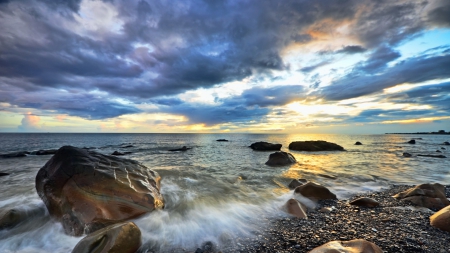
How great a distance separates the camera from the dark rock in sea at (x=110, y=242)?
3957mm

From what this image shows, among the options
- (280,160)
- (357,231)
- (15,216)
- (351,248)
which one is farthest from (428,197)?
(15,216)

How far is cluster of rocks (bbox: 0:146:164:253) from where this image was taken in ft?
18.4

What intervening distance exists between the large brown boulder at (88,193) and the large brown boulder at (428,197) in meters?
9.84

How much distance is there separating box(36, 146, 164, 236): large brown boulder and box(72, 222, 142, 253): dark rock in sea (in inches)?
62.0

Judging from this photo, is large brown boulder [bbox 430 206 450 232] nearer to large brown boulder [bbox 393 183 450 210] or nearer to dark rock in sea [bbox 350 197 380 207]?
dark rock in sea [bbox 350 197 380 207]

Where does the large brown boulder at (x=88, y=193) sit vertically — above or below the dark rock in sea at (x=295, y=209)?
above

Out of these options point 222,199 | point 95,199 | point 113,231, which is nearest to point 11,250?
point 95,199

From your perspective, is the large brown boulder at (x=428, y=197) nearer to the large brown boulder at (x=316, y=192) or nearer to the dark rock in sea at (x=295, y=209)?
the large brown boulder at (x=316, y=192)

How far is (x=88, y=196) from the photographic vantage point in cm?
601

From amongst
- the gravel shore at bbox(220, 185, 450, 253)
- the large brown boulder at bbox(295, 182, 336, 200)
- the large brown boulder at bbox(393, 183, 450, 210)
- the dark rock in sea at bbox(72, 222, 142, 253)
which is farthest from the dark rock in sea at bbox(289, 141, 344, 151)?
the dark rock in sea at bbox(72, 222, 142, 253)

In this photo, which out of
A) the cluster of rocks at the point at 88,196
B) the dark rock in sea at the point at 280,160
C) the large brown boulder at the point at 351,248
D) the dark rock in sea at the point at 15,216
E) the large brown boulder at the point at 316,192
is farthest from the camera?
the dark rock in sea at the point at 280,160

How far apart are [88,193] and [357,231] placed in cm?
810

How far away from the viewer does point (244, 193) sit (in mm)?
9734

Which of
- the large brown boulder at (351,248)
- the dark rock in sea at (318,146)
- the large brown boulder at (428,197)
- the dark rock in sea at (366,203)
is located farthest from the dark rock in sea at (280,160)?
the dark rock in sea at (318,146)
